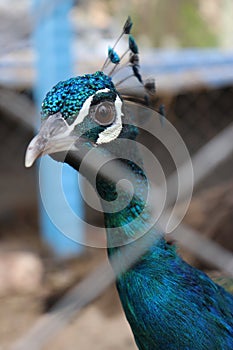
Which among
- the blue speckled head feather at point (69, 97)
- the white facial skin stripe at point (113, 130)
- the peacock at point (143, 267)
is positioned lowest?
the peacock at point (143, 267)

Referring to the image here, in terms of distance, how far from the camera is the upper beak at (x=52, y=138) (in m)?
0.71

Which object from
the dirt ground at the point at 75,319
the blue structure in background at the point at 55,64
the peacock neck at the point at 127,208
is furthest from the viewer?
the blue structure in background at the point at 55,64

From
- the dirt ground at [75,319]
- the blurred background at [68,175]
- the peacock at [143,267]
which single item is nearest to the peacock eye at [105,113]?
the peacock at [143,267]

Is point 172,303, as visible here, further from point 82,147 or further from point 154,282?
point 82,147

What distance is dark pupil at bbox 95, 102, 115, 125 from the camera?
756 mm

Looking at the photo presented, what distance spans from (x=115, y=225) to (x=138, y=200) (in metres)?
0.05

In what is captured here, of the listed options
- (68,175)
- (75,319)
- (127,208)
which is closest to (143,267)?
(127,208)

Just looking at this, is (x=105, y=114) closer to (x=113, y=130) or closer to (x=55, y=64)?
(x=113, y=130)

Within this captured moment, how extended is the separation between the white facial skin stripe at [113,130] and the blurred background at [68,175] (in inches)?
21.0

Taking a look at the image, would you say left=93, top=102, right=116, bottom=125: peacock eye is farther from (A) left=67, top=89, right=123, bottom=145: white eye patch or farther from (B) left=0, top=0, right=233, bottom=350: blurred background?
(B) left=0, top=0, right=233, bottom=350: blurred background

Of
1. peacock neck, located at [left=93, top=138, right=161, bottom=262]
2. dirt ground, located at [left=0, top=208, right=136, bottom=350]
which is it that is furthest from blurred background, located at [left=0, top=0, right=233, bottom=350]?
peacock neck, located at [left=93, top=138, right=161, bottom=262]

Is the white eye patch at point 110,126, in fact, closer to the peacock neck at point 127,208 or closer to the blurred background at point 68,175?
the peacock neck at point 127,208

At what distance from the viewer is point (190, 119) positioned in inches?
107

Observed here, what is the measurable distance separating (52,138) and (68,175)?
1291mm
